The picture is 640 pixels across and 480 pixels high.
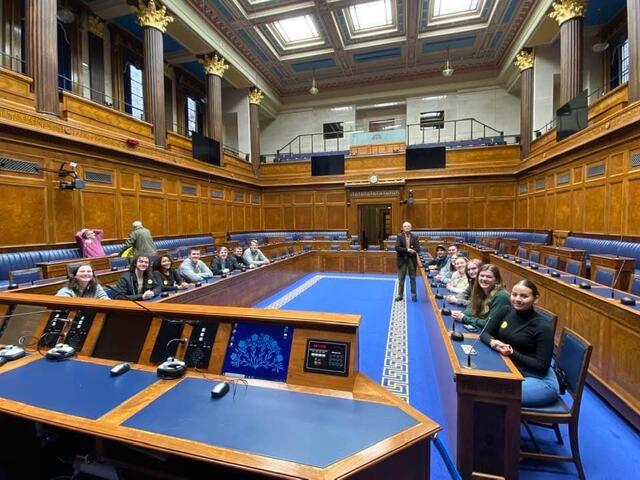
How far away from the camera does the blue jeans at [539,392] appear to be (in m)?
1.78

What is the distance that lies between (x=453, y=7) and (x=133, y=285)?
11.4m

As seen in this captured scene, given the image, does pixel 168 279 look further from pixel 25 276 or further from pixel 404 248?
pixel 404 248

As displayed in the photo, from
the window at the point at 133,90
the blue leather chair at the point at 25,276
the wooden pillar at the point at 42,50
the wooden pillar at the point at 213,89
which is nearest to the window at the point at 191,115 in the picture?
the window at the point at 133,90

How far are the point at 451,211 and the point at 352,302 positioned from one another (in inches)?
303

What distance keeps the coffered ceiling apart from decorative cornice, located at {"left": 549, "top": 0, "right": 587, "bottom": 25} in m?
1.20

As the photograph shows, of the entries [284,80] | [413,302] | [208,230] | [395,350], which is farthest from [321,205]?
[395,350]

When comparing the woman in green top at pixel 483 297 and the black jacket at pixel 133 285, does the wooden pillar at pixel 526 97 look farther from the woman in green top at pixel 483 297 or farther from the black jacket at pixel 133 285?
the black jacket at pixel 133 285

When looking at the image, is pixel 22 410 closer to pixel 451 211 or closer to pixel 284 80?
pixel 451 211

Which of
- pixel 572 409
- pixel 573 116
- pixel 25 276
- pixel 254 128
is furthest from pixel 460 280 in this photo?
pixel 254 128

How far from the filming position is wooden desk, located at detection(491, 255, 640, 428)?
214cm

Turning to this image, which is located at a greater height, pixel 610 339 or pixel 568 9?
pixel 568 9

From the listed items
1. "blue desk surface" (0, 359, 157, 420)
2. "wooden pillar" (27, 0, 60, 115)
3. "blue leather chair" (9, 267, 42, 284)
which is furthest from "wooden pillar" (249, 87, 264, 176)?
"blue desk surface" (0, 359, 157, 420)

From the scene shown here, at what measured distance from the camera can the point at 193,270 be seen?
15.8 ft

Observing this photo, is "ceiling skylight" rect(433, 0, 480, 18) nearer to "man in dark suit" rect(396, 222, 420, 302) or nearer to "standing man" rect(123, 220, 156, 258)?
"man in dark suit" rect(396, 222, 420, 302)
